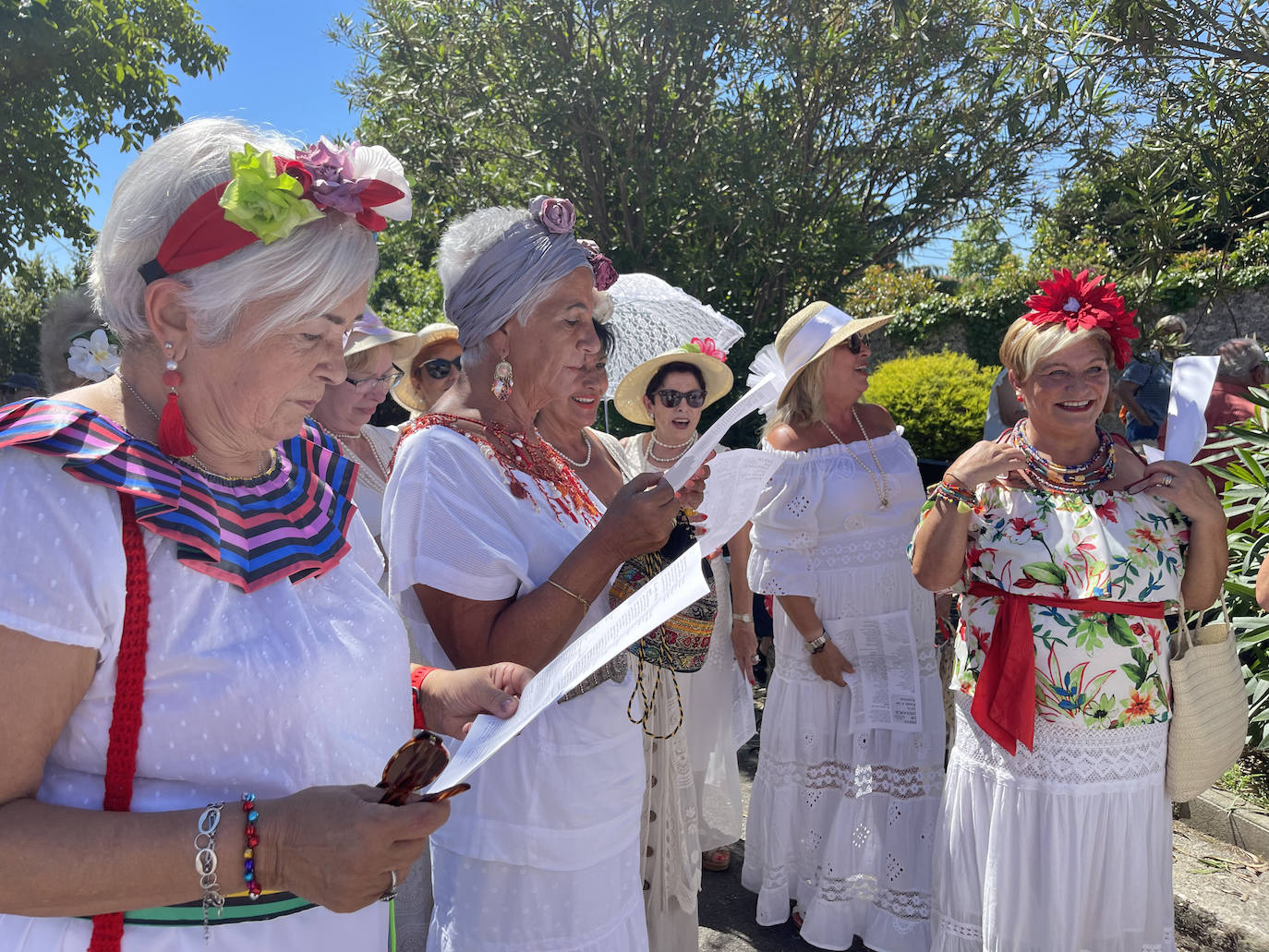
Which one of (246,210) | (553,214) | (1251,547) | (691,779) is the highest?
(553,214)

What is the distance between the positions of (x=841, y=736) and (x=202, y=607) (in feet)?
10.1

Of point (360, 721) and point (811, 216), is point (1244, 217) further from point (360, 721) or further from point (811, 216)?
point (811, 216)

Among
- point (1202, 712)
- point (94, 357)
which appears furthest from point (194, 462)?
point (1202, 712)

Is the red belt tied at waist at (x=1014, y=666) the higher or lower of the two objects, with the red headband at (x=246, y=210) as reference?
lower

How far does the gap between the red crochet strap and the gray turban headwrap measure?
115 centimetres

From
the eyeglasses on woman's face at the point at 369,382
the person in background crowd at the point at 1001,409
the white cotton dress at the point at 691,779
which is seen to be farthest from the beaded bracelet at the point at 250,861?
the person in background crowd at the point at 1001,409

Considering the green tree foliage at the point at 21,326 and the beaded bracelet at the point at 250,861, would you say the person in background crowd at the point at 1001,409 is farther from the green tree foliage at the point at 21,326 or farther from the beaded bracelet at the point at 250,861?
the green tree foliage at the point at 21,326

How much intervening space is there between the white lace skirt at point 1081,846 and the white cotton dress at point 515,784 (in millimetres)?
1332

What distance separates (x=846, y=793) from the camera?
381 centimetres

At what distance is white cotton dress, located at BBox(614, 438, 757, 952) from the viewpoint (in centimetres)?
309

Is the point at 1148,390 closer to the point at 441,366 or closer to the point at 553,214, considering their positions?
the point at 441,366

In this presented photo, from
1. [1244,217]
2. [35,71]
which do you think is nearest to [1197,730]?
[1244,217]

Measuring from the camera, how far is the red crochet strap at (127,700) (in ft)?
3.84

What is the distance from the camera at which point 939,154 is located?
29.0 feet
